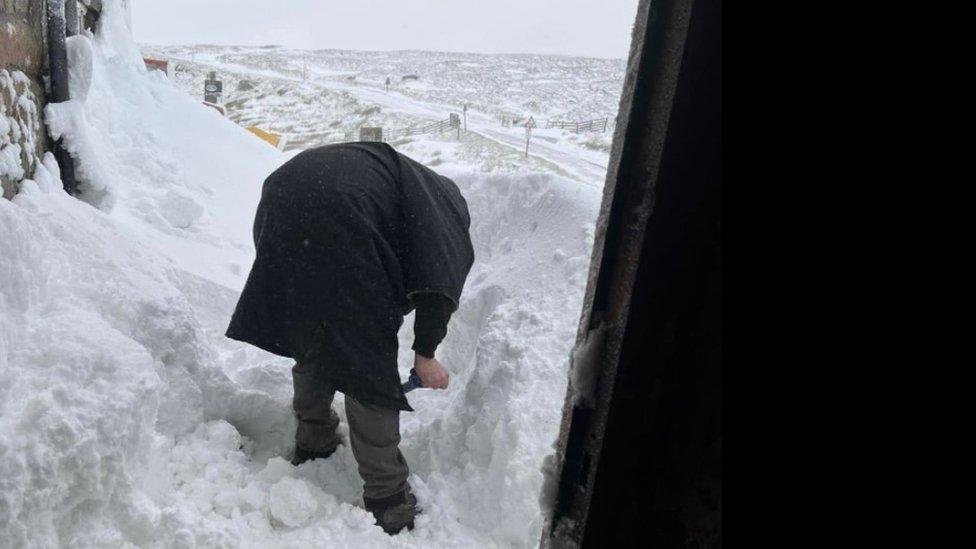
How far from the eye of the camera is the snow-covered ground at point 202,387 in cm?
169

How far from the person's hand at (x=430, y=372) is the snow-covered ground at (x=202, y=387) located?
0.42 m

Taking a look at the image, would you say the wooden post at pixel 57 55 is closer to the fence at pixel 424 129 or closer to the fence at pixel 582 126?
the fence at pixel 424 129

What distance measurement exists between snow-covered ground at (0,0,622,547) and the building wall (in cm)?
11

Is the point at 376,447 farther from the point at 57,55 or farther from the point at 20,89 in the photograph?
the point at 57,55

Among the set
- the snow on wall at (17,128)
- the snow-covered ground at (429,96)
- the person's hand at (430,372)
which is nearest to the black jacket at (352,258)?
the person's hand at (430,372)

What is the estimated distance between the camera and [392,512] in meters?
2.19

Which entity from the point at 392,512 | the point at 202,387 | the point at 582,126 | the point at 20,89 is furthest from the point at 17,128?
the point at 582,126

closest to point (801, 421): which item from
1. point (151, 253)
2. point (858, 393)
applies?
point (858, 393)

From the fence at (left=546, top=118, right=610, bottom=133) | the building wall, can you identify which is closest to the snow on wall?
the building wall

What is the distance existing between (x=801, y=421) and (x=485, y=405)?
78.5 inches

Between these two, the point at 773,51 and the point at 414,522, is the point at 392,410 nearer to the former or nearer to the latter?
the point at 414,522

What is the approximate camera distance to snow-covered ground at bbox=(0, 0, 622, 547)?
1691 millimetres

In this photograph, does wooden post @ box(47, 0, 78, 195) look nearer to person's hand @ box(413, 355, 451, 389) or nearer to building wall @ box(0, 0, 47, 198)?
building wall @ box(0, 0, 47, 198)

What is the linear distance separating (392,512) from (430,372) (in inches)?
20.4
